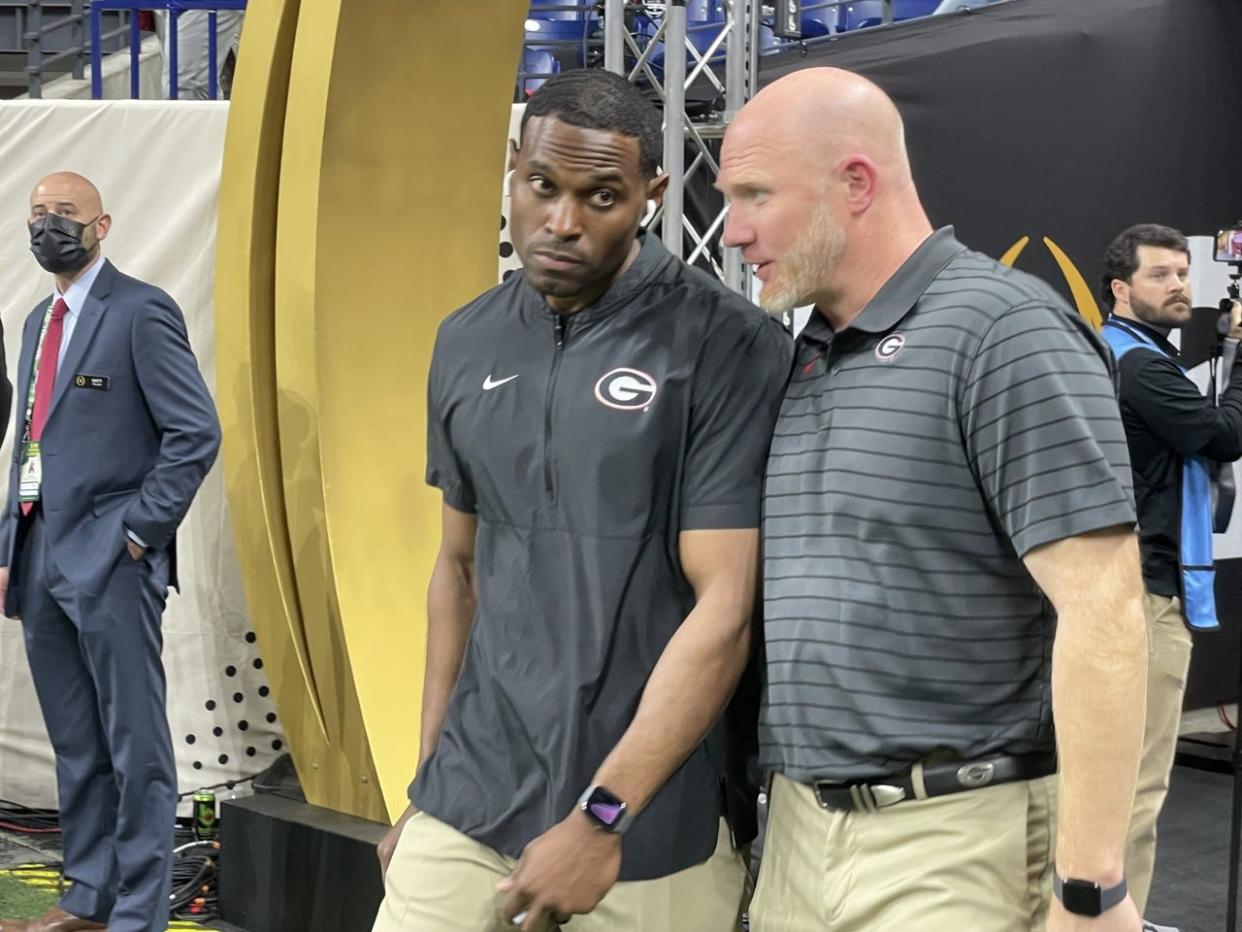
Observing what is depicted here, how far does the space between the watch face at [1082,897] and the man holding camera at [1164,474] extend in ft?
9.29

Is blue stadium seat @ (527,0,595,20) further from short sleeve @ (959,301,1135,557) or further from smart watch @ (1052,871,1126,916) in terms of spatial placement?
smart watch @ (1052,871,1126,916)

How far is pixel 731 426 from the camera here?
2.20 m

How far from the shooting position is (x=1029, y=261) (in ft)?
23.1

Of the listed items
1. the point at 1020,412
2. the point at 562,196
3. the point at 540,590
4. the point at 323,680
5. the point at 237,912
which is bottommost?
the point at 237,912

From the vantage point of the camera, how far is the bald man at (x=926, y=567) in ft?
6.00

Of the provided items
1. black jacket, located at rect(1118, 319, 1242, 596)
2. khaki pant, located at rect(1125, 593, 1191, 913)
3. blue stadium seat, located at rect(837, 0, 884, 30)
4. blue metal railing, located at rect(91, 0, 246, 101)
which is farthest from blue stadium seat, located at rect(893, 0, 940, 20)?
khaki pant, located at rect(1125, 593, 1191, 913)

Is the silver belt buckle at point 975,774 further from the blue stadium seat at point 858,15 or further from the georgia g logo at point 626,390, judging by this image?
A: the blue stadium seat at point 858,15

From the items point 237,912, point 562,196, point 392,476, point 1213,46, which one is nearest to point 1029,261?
point 1213,46

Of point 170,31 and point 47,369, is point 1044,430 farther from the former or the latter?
point 170,31

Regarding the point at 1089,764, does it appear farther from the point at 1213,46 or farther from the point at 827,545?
the point at 1213,46

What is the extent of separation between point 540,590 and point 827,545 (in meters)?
0.42

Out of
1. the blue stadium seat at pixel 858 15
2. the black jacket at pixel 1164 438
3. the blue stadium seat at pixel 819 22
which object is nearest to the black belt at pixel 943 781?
the black jacket at pixel 1164 438

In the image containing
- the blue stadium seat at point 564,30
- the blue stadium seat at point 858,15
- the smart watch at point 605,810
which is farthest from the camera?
the blue stadium seat at point 858,15

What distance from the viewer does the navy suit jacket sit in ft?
14.9
